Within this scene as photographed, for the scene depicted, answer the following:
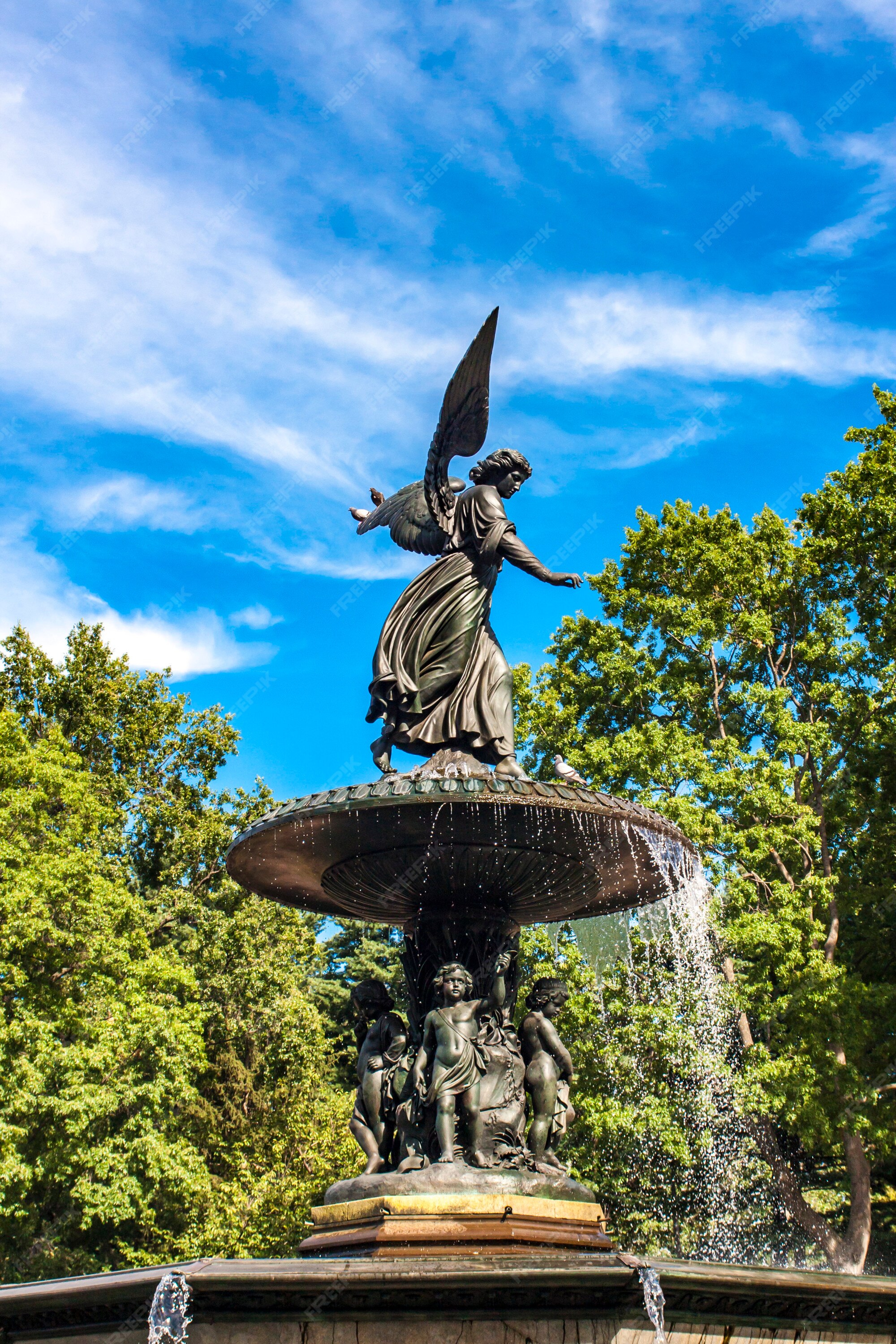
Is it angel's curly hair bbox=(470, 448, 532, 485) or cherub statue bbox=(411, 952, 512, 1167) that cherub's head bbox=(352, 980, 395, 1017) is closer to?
cherub statue bbox=(411, 952, 512, 1167)

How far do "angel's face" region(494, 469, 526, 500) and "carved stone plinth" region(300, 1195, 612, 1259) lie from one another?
4.95 meters

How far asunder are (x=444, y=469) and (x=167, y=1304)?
5882mm

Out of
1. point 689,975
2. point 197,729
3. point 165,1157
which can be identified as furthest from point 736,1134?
point 197,729

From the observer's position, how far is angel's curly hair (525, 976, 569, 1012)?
280 inches

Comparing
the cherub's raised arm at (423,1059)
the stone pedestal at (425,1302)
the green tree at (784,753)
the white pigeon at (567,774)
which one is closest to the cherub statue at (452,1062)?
the cherub's raised arm at (423,1059)

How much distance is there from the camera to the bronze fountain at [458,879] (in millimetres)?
6012

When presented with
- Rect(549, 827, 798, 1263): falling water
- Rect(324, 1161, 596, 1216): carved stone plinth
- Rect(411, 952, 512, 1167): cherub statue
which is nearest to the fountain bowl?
Rect(411, 952, 512, 1167): cherub statue

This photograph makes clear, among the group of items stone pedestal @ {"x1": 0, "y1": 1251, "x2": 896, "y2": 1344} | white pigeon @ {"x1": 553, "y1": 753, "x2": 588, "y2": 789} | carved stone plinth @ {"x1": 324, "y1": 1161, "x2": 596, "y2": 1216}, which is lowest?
stone pedestal @ {"x1": 0, "y1": 1251, "x2": 896, "y2": 1344}

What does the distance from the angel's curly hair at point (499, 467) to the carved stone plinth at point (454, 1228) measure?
5029mm

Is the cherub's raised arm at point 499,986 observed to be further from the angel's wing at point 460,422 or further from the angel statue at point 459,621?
the angel's wing at point 460,422

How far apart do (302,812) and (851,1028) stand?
12.0 meters

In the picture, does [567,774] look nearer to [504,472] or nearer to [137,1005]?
[504,472]

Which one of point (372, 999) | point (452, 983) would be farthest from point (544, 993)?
point (372, 999)

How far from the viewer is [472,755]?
7.83 meters
